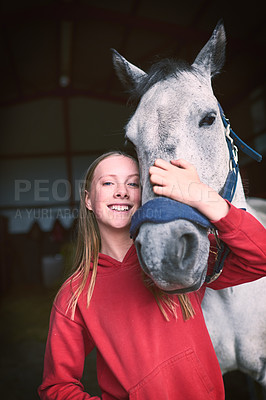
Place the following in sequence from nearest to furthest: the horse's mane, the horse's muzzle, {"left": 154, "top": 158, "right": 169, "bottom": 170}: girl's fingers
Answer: the horse's muzzle, {"left": 154, "top": 158, "right": 169, "bottom": 170}: girl's fingers, the horse's mane

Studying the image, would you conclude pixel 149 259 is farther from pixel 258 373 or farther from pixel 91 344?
pixel 258 373

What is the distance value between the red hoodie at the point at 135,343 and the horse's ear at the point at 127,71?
839 mm

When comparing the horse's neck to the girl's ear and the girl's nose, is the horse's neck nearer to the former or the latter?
the girl's nose

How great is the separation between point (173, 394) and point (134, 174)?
717 millimetres

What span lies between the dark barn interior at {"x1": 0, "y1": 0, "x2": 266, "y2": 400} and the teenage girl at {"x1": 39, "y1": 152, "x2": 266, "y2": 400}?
480 mm

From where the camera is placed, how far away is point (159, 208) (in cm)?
80

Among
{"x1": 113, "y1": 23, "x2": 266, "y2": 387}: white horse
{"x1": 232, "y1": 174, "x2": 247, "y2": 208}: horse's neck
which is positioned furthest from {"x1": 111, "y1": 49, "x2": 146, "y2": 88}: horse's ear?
{"x1": 232, "y1": 174, "x2": 247, "y2": 208}: horse's neck

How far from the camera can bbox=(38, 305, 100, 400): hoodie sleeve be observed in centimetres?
98

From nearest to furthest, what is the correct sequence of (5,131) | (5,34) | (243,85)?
1. (5,34)
2. (243,85)
3. (5,131)

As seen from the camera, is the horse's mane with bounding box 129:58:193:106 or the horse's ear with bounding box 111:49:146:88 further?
the horse's ear with bounding box 111:49:146:88

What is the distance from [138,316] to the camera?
102 cm

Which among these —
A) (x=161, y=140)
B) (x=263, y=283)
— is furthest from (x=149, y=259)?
(x=263, y=283)

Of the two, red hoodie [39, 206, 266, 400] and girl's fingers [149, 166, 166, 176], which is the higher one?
girl's fingers [149, 166, 166, 176]

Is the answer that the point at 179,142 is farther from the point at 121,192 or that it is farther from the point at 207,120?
the point at 121,192
